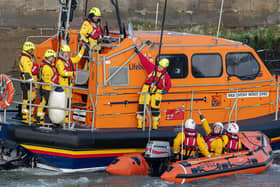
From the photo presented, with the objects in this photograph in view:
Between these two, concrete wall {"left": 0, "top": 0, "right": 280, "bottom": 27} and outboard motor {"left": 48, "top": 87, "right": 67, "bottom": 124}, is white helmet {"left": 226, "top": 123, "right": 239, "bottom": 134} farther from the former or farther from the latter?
concrete wall {"left": 0, "top": 0, "right": 280, "bottom": 27}

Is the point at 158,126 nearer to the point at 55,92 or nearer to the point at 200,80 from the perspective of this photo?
the point at 200,80

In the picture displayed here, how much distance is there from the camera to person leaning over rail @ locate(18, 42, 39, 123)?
10578 mm

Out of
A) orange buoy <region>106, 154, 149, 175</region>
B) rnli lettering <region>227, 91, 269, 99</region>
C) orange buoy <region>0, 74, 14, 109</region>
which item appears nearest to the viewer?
orange buoy <region>106, 154, 149, 175</region>

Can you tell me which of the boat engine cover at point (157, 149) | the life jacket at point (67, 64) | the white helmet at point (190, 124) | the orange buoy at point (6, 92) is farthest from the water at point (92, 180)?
the life jacket at point (67, 64)

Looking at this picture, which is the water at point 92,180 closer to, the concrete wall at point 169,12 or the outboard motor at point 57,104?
the outboard motor at point 57,104

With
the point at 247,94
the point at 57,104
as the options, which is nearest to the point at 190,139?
the point at 247,94

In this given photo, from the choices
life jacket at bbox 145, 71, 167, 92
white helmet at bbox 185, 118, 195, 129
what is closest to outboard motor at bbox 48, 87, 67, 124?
life jacket at bbox 145, 71, 167, 92

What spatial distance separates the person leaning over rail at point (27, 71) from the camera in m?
10.6

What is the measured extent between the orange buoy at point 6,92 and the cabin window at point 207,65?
3.21 meters

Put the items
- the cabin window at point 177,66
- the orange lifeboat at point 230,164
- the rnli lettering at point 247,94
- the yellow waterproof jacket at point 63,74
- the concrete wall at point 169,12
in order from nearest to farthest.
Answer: the orange lifeboat at point 230,164 → the yellow waterproof jacket at point 63,74 → the cabin window at point 177,66 → the rnli lettering at point 247,94 → the concrete wall at point 169,12

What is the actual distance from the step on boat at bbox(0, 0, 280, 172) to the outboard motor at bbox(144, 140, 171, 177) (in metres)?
0.35

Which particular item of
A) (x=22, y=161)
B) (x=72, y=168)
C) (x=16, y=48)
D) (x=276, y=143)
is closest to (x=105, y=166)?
(x=72, y=168)

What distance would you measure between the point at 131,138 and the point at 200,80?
5.55 feet

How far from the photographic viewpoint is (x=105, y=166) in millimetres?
10492
